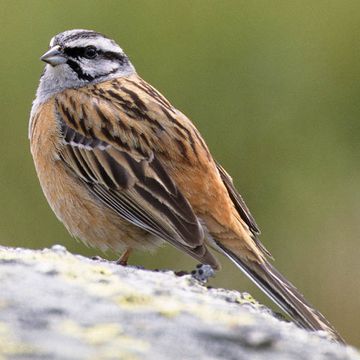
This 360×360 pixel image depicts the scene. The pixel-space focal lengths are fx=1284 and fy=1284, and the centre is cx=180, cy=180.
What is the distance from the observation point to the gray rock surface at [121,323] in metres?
4.44

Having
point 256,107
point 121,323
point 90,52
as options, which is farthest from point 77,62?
point 121,323

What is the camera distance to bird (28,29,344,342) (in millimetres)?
7770

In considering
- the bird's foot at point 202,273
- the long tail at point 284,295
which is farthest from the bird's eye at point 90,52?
the bird's foot at point 202,273

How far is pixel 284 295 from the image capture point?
734 cm

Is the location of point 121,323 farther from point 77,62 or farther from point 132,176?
point 77,62

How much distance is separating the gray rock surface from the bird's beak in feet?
12.0

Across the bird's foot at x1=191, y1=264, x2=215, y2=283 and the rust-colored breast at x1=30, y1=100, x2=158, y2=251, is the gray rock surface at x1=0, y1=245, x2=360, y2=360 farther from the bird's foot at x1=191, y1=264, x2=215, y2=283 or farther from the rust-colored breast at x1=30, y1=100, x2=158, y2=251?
the rust-colored breast at x1=30, y1=100, x2=158, y2=251

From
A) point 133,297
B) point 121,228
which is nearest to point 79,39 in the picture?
point 121,228

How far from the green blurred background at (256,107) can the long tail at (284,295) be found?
2.86 meters

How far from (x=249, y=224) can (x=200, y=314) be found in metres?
3.23

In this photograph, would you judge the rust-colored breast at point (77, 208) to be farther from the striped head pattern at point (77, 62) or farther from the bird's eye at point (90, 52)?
the bird's eye at point (90, 52)

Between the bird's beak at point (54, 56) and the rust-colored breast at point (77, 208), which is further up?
the bird's beak at point (54, 56)

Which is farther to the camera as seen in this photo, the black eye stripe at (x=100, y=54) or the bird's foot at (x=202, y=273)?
the black eye stripe at (x=100, y=54)

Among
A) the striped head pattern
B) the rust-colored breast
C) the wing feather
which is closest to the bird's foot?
the wing feather
